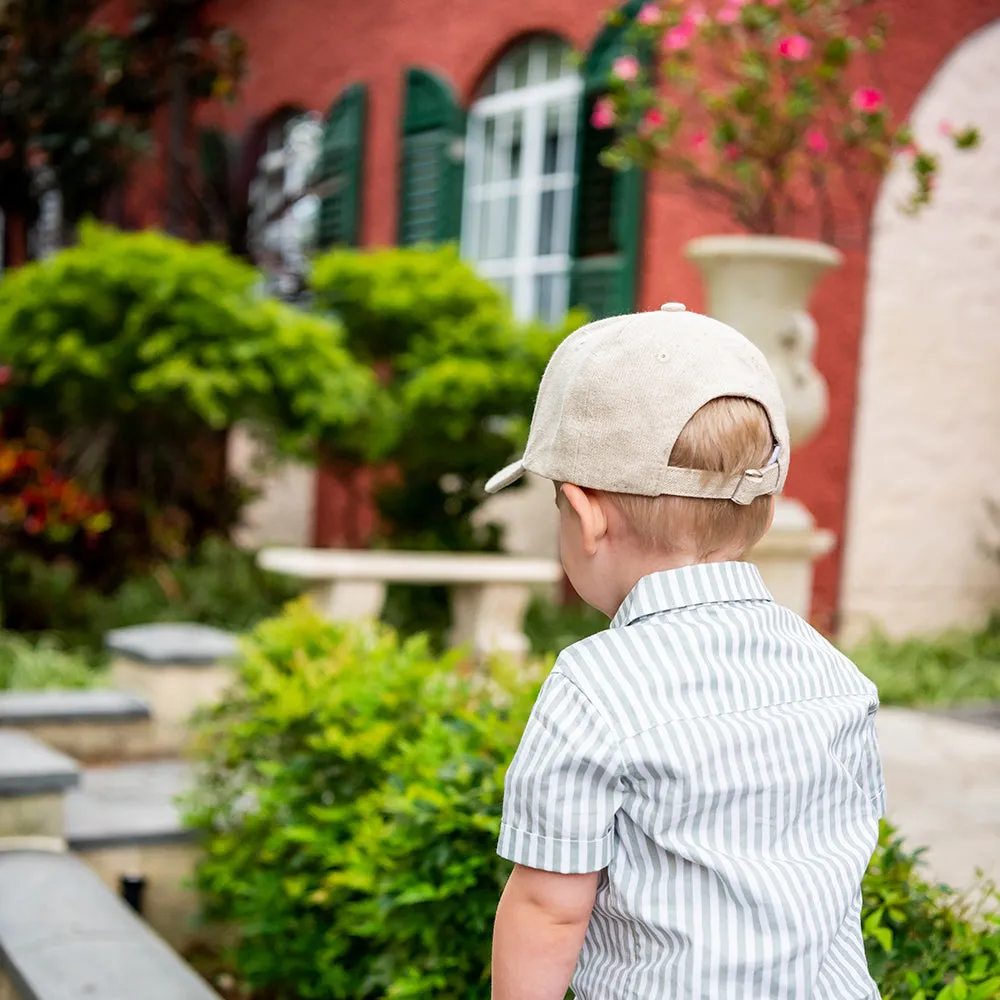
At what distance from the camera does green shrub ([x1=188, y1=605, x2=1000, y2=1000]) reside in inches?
81.3

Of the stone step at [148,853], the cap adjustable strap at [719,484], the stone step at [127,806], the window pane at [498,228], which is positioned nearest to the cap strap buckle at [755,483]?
the cap adjustable strap at [719,484]

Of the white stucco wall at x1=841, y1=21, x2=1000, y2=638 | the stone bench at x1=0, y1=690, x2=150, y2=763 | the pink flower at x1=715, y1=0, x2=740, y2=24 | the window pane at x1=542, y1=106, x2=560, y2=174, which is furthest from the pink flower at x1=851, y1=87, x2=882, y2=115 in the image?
the stone bench at x1=0, y1=690, x2=150, y2=763

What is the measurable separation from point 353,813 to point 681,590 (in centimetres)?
138

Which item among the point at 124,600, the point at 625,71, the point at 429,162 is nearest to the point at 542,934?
the point at 625,71

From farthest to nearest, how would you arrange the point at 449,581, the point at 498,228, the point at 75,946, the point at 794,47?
1. the point at 498,228
2. the point at 449,581
3. the point at 794,47
4. the point at 75,946

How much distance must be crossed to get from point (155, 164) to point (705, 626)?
36.5 feet

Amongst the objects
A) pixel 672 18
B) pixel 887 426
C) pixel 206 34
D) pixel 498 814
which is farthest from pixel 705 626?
pixel 206 34

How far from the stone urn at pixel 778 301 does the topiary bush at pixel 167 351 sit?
1992 millimetres

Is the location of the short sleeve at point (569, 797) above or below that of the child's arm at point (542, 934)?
above

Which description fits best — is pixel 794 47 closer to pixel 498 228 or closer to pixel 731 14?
pixel 731 14

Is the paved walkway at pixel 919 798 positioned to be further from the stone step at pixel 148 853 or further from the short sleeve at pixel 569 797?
the short sleeve at pixel 569 797

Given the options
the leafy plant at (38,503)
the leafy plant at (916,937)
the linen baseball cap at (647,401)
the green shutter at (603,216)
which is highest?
the green shutter at (603,216)

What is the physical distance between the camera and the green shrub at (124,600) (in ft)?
20.9

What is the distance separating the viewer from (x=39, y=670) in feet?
17.2
